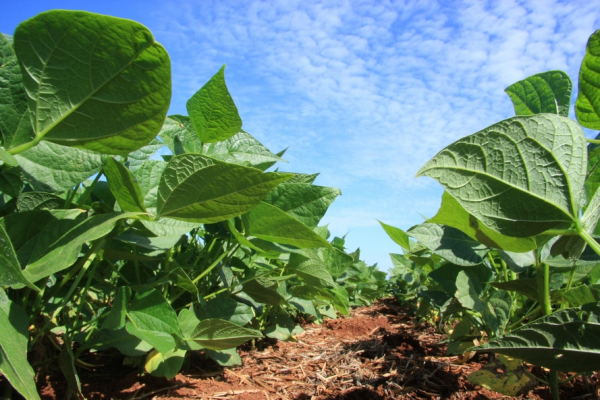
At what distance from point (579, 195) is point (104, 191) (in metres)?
1.23

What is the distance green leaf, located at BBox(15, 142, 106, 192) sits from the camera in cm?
86

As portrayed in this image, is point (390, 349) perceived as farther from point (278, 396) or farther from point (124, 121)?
point (124, 121)

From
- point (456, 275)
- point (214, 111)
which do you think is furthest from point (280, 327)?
point (214, 111)

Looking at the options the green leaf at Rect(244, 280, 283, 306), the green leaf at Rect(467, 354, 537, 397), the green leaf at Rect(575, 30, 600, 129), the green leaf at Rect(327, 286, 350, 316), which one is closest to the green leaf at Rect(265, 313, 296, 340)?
the green leaf at Rect(327, 286, 350, 316)

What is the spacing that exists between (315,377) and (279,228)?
1.22 meters

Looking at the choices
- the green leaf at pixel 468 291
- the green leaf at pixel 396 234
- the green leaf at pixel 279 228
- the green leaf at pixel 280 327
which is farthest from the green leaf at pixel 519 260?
the green leaf at pixel 280 327

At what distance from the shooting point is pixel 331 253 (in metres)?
2.10

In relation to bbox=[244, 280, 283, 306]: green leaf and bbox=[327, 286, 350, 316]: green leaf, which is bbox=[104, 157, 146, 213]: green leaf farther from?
bbox=[327, 286, 350, 316]: green leaf

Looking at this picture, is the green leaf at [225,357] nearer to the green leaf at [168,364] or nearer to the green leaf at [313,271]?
the green leaf at [168,364]

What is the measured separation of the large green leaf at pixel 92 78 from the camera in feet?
2.13

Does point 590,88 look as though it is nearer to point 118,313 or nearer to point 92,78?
point 92,78

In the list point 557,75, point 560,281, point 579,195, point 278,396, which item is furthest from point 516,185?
point 278,396

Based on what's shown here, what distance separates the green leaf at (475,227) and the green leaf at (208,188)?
1.53ft

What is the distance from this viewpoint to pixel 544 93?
42.6 inches
